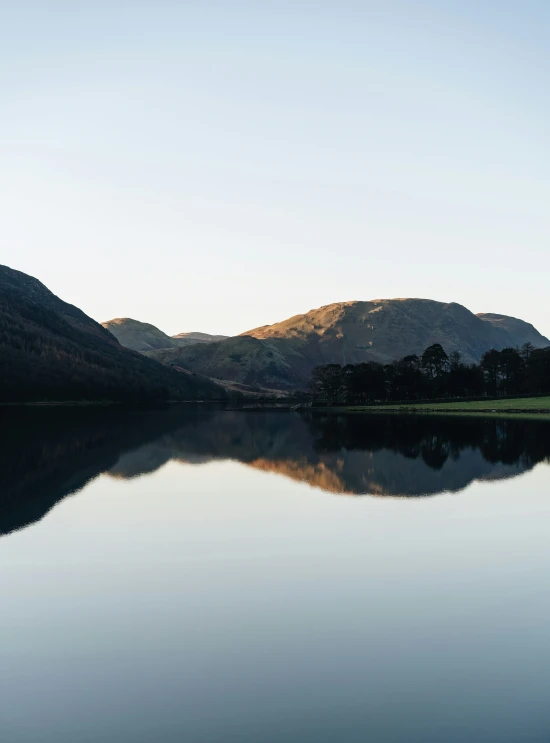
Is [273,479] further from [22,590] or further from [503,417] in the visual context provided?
[503,417]

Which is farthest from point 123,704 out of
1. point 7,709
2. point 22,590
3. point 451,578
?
point 451,578

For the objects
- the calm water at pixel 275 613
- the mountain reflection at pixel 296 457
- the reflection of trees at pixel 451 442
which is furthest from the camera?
the reflection of trees at pixel 451 442

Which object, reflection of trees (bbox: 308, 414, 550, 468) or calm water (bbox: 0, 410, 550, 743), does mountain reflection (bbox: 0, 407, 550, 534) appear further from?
calm water (bbox: 0, 410, 550, 743)

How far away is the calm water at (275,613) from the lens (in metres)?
15.2

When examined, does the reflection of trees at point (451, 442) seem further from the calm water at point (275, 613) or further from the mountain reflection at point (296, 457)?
the calm water at point (275, 613)

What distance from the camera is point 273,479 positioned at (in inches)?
2372

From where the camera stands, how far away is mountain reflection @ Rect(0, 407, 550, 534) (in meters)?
52.4

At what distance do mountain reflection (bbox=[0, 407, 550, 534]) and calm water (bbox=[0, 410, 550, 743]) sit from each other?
3.74 ft

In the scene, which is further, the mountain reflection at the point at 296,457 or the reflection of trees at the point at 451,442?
the reflection of trees at the point at 451,442

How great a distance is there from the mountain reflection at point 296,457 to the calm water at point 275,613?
3.74ft

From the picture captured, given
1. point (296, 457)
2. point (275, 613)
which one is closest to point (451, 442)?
point (296, 457)

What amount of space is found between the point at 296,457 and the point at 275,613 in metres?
55.8

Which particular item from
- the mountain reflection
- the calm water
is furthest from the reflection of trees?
the calm water

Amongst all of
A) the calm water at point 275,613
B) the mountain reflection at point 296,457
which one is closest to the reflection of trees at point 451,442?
the mountain reflection at point 296,457
